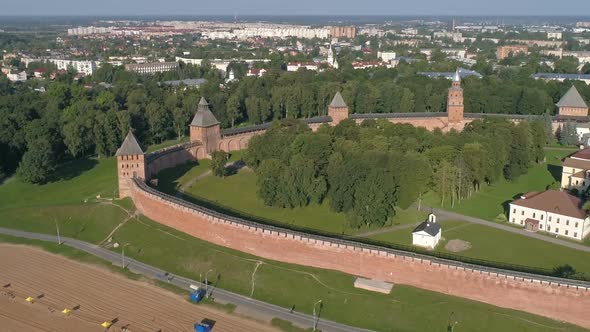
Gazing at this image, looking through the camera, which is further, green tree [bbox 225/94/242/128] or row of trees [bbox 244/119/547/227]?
green tree [bbox 225/94/242/128]

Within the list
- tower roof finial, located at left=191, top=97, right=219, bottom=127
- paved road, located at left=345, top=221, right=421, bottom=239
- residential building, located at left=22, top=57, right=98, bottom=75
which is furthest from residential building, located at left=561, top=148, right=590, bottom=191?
residential building, located at left=22, top=57, right=98, bottom=75

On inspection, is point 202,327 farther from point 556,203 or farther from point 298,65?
point 298,65

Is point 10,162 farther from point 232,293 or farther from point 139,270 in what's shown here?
point 232,293

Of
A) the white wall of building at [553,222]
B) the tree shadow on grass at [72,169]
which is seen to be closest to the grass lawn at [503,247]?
the white wall of building at [553,222]

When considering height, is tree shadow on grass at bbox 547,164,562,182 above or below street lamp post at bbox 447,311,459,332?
above

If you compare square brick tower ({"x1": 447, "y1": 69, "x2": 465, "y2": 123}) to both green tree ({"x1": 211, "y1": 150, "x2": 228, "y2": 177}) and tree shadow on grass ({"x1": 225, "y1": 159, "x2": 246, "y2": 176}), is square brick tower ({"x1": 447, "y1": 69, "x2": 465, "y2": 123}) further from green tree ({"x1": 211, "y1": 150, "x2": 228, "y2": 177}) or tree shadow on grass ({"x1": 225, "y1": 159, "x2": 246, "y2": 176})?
green tree ({"x1": 211, "y1": 150, "x2": 228, "y2": 177})

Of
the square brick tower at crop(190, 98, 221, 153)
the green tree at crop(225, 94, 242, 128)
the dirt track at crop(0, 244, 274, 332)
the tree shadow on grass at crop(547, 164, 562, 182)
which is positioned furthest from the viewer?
the green tree at crop(225, 94, 242, 128)

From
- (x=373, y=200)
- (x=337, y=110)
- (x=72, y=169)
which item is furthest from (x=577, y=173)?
(x=72, y=169)
